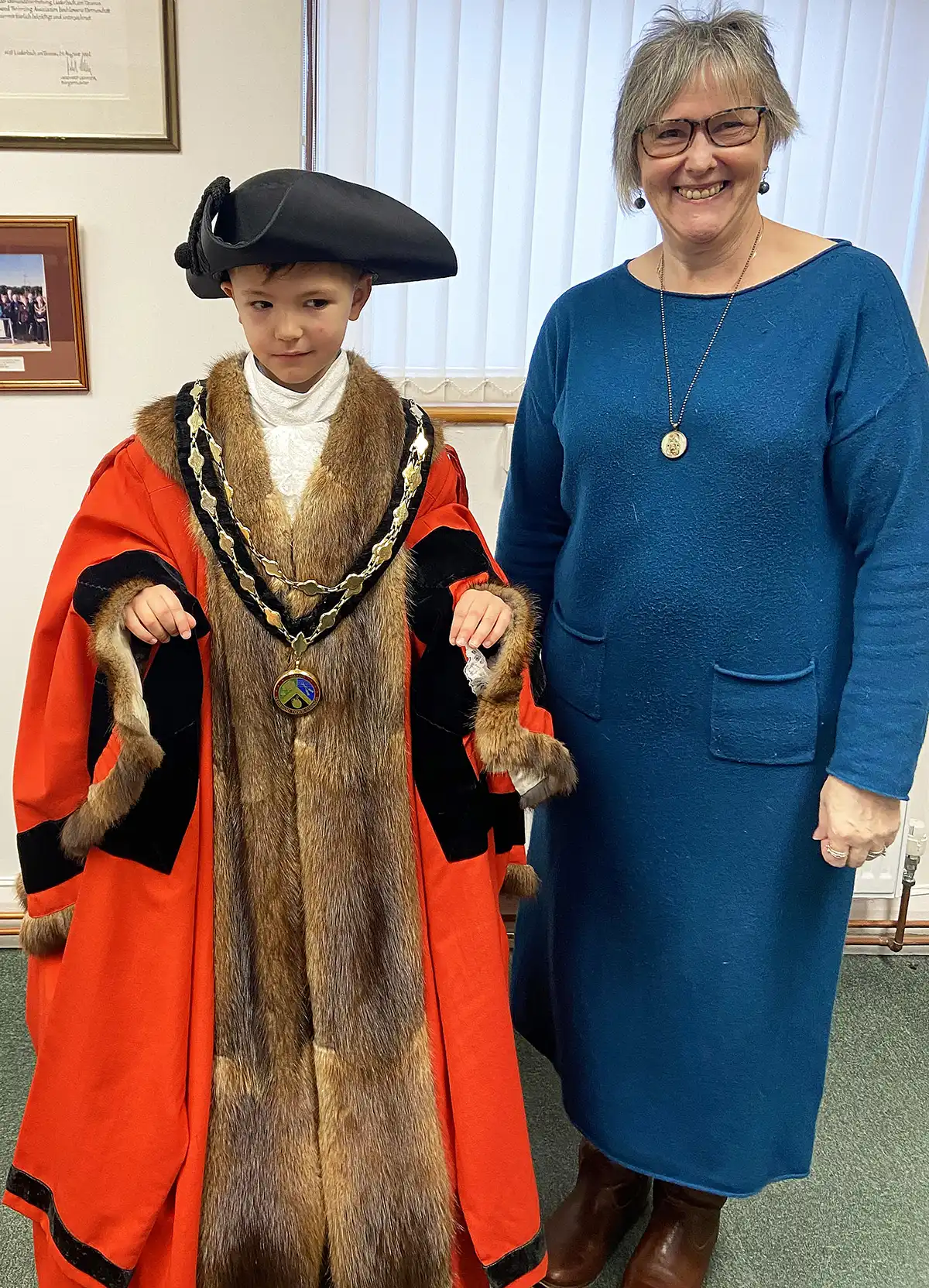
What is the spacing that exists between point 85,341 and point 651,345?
3.82ft

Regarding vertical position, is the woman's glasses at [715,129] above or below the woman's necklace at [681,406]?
above

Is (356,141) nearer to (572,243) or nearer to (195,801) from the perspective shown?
(572,243)

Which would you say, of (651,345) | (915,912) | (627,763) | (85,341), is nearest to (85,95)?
(85,341)

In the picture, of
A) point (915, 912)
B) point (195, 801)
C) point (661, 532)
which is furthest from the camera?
point (915, 912)

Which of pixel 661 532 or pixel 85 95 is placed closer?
pixel 661 532

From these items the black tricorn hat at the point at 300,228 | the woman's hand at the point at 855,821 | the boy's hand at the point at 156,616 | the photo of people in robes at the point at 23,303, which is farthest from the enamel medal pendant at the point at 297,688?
the photo of people in robes at the point at 23,303

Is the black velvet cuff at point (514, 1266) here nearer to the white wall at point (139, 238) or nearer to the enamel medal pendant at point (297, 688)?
the enamel medal pendant at point (297, 688)

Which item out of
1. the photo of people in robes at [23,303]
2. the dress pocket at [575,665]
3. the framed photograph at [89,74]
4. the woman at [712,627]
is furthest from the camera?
the photo of people in robes at [23,303]

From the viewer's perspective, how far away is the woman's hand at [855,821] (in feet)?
3.89

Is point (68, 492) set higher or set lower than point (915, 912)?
higher

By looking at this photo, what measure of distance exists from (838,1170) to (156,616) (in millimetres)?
1463

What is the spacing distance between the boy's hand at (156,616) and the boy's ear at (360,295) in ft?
1.23

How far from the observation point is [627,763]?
1.33 m

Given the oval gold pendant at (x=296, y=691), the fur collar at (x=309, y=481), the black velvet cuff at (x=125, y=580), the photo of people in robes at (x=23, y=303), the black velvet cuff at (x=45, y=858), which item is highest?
the photo of people in robes at (x=23, y=303)
